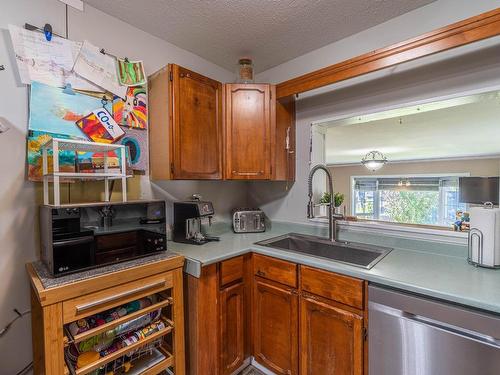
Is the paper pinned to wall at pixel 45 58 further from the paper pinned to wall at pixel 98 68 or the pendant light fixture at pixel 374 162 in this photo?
the pendant light fixture at pixel 374 162

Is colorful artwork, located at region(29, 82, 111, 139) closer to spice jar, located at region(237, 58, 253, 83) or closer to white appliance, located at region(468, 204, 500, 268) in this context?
spice jar, located at region(237, 58, 253, 83)

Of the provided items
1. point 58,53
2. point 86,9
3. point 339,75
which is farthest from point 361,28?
point 58,53

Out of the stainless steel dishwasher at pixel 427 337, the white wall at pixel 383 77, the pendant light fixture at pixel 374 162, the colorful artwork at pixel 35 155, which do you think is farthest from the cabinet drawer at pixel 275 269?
the pendant light fixture at pixel 374 162

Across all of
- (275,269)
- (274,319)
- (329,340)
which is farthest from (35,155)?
(329,340)

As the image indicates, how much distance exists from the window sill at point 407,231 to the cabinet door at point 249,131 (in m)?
0.72

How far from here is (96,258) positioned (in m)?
1.17

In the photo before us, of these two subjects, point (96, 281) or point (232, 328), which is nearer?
point (96, 281)

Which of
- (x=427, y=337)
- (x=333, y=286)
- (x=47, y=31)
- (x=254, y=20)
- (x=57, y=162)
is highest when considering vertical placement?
(x=254, y=20)

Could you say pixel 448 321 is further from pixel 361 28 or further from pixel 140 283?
pixel 361 28

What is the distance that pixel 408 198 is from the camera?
238 inches

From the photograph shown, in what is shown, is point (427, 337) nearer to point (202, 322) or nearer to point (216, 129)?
point (202, 322)

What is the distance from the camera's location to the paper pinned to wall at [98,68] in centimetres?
145

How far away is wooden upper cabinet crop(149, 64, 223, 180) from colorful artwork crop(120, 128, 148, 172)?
0.05m

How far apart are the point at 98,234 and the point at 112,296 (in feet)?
0.98
